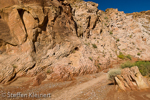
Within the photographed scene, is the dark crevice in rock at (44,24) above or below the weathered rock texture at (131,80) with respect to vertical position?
above

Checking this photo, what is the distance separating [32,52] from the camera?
8.70 meters

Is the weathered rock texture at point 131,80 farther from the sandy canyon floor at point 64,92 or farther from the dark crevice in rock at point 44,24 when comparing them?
the dark crevice in rock at point 44,24

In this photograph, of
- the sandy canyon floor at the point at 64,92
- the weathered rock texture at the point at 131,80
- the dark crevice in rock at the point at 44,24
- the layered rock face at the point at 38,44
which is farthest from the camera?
the dark crevice in rock at the point at 44,24

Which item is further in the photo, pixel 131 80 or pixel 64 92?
pixel 64 92

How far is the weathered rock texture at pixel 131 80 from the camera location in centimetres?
491

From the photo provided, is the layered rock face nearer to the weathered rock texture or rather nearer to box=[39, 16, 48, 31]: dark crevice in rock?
box=[39, 16, 48, 31]: dark crevice in rock

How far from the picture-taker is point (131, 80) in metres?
5.22

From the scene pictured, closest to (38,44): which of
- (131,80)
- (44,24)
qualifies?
(44,24)

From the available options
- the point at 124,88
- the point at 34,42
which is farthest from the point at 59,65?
the point at 124,88

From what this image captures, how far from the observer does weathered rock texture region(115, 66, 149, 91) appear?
193 inches

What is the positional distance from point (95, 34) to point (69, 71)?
43.7ft

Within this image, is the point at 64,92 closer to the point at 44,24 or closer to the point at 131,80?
the point at 131,80

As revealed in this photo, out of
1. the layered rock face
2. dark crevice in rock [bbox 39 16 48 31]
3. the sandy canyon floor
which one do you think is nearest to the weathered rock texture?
the sandy canyon floor

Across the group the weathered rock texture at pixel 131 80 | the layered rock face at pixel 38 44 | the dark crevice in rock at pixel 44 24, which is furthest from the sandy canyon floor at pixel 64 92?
the dark crevice in rock at pixel 44 24
